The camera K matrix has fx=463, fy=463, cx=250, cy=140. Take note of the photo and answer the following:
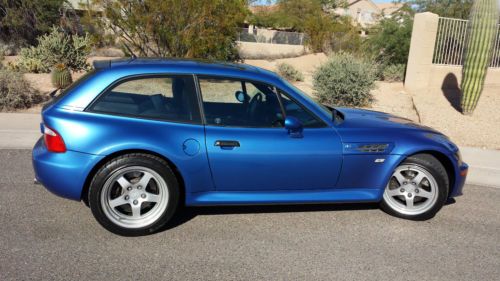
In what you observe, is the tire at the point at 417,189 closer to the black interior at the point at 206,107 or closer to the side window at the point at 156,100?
the black interior at the point at 206,107

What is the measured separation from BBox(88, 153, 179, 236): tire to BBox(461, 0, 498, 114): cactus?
9.44 meters

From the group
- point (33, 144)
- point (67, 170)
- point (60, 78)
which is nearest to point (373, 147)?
point (67, 170)

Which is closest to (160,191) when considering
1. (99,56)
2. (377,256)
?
(377,256)

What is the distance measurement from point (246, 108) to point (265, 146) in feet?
1.72

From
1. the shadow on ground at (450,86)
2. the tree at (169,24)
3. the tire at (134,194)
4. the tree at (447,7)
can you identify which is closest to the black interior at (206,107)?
the tire at (134,194)

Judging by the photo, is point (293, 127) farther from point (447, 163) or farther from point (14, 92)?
point (14, 92)

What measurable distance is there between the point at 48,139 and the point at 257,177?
1891 mm

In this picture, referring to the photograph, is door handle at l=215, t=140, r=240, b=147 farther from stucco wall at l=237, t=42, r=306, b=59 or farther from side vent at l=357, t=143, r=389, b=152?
stucco wall at l=237, t=42, r=306, b=59

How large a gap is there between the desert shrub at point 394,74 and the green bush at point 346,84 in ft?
12.6

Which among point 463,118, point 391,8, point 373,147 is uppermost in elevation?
point 391,8

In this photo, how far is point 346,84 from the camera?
1185 cm

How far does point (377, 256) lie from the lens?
4.06 meters

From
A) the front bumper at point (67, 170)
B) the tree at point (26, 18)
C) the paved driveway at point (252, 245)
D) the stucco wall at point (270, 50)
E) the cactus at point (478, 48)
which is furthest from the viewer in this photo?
the stucco wall at point (270, 50)

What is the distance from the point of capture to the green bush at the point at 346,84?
1187 centimetres
